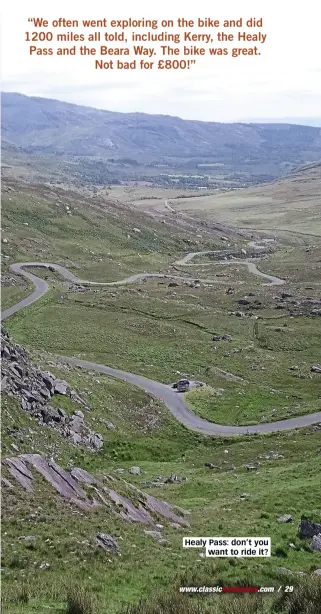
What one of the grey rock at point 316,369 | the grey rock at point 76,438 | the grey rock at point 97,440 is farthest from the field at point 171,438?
the grey rock at point 316,369

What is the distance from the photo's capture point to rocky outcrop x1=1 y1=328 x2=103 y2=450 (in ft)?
159

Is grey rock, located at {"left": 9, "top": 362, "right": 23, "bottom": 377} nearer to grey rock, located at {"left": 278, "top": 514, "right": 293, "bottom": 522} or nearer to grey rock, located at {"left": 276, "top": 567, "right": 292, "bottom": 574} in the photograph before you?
grey rock, located at {"left": 278, "top": 514, "right": 293, "bottom": 522}

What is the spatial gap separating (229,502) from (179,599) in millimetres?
19060

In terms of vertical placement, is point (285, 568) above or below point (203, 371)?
above

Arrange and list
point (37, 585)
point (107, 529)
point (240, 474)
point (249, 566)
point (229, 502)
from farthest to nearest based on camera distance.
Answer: point (240, 474) < point (229, 502) < point (107, 529) < point (249, 566) < point (37, 585)

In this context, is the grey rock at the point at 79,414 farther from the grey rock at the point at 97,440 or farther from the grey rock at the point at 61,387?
the grey rock at the point at 61,387

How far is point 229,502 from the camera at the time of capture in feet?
125

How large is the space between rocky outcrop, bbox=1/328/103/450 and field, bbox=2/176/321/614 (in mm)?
1421

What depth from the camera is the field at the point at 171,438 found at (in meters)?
23.5

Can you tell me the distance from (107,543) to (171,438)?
3288 cm

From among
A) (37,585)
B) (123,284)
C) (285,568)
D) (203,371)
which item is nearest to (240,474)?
(285,568)

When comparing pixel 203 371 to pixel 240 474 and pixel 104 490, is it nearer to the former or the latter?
pixel 240 474

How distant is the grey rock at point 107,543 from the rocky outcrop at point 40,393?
21873mm

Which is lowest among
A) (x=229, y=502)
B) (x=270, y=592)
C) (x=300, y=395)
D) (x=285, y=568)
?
(x=300, y=395)
